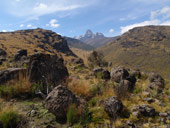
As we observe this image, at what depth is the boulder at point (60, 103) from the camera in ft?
12.4

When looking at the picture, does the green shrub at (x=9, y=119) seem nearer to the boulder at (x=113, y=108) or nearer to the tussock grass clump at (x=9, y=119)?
the tussock grass clump at (x=9, y=119)

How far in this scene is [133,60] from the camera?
144m

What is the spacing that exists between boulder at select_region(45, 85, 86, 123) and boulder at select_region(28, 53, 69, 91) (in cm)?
172

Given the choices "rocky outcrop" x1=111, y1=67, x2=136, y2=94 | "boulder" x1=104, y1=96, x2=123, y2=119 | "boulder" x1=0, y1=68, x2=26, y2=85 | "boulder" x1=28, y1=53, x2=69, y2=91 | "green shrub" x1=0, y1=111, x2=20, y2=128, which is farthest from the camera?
"rocky outcrop" x1=111, y1=67, x2=136, y2=94

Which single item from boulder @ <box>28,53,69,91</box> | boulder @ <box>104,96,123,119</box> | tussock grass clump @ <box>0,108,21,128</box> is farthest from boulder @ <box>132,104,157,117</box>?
boulder @ <box>28,53,69,91</box>

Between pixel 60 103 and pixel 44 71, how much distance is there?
2795 millimetres

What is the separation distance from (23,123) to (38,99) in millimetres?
1641

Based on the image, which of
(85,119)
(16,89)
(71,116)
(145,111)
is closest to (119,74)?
(145,111)

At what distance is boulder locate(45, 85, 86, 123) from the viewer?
12.4 feet

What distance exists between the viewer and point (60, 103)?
12.8ft

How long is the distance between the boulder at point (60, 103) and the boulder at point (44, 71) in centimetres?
172

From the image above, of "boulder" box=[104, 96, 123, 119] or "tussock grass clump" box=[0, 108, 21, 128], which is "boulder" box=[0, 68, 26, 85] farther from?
"boulder" box=[104, 96, 123, 119]

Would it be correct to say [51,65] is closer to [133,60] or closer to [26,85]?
[26,85]

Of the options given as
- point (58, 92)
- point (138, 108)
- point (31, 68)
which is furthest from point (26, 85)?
point (138, 108)
